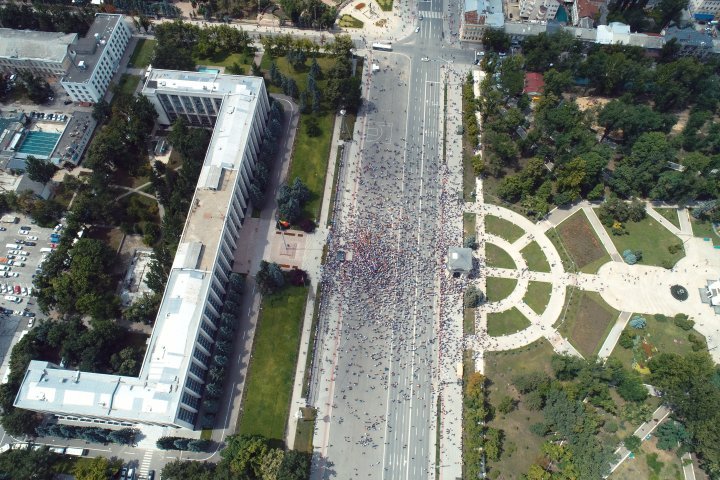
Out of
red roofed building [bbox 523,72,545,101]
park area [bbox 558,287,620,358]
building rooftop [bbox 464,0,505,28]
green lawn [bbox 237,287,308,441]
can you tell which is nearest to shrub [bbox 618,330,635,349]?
park area [bbox 558,287,620,358]

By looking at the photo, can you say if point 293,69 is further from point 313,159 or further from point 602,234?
point 602,234

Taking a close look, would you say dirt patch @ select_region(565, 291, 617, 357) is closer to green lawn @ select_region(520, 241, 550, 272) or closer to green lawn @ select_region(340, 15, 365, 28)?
green lawn @ select_region(520, 241, 550, 272)

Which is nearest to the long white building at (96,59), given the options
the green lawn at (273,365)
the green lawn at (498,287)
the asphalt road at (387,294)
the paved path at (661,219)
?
the asphalt road at (387,294)

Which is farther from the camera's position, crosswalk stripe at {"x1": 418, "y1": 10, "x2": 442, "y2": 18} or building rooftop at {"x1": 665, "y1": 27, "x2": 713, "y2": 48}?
crosswalk stripe at {"x1": 418, "y1": 10, "x2": 442, "y2": 18}

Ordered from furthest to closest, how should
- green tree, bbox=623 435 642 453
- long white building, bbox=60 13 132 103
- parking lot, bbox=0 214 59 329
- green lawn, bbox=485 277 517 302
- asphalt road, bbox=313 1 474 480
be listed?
long white building, bbox=60 13 132 103 < green lawn, bbox=485 277 517 302 < parking lot, bbox=0 214 59 329 < asphalt road, bbox=313 1 474 480 < green tree, bbox=623 435 642 453

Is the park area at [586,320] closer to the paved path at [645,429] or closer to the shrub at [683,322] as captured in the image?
the shrub at [683,322]

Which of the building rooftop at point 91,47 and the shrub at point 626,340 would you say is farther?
the building rooftop at point 91,47

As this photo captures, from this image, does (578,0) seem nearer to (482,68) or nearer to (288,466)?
(482,68)
